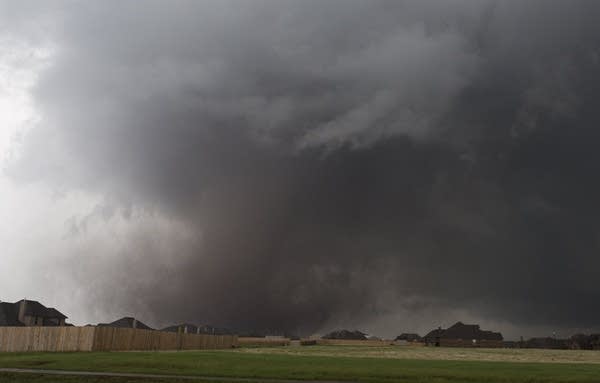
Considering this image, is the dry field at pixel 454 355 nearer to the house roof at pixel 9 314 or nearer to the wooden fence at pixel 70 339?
the wooden fence at pixel 70 339

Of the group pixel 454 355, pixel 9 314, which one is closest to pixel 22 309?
pixel 9 314

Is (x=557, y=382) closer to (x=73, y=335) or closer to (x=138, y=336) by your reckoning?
(x=73, y=335)

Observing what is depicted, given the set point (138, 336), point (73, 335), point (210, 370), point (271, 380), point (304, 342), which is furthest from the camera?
point (304, 342)

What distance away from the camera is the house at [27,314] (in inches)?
4478

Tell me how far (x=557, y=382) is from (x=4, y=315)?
10851 cm

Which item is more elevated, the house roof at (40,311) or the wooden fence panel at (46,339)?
the house roof at (40,311)

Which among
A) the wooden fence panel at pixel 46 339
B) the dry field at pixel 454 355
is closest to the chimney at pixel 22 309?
the dry field at pixel 454 355

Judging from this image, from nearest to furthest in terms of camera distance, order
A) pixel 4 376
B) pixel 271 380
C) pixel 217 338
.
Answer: pixel 271 380, pixel 4 376, pixel 217 338

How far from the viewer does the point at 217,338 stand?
110438 millimetres

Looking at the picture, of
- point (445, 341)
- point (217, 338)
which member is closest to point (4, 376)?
point (217, 338)

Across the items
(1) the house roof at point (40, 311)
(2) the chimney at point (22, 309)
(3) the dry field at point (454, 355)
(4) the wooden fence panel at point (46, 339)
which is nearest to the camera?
(3) the dry field at point (454, 355)

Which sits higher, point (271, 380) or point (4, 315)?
point (4, 315)

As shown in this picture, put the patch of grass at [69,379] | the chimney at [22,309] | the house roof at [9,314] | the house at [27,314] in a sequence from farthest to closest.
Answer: the chimney at [22,309] → the house at [27,314] → the house roof at [9,314] → the patch of grass at [69,379]

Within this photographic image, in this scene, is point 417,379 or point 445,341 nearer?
point 417,379
